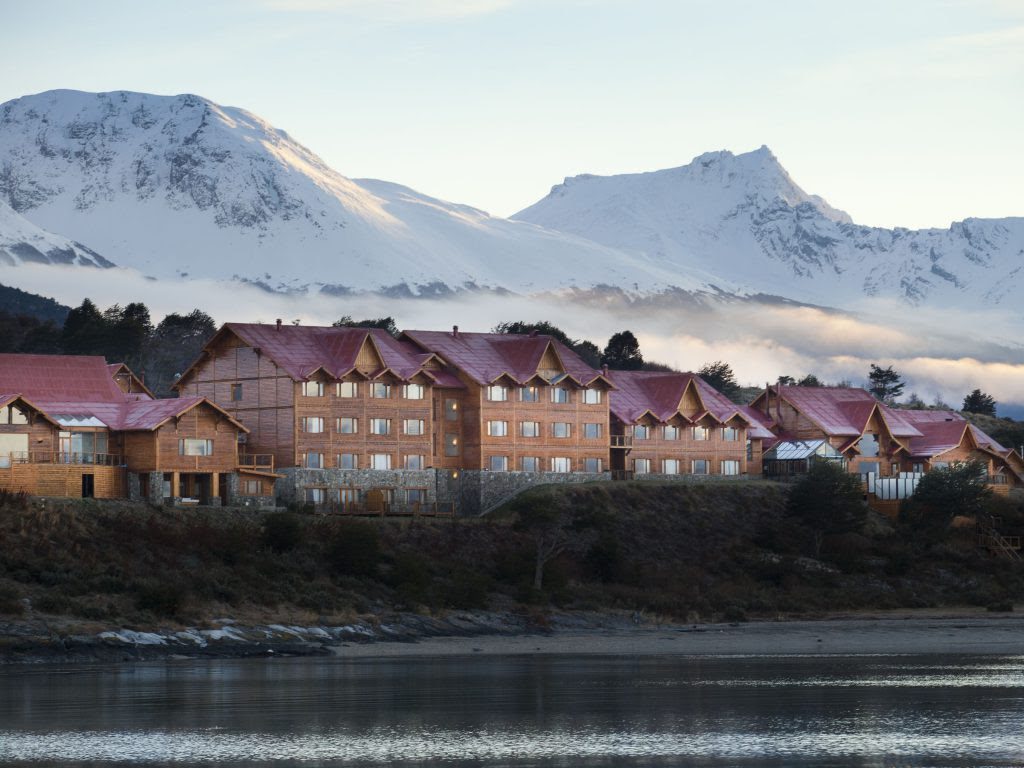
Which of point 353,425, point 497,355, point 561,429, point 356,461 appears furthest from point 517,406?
point 356,461

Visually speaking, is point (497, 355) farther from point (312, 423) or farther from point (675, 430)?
point (312, 423)

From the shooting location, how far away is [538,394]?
113875 millimetres

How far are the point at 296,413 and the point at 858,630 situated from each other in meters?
35.3

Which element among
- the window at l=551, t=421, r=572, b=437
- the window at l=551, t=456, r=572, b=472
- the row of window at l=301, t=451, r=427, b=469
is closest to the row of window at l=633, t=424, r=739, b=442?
the window at l=551, t=421, r=572, b=437

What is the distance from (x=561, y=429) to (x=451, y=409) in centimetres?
799

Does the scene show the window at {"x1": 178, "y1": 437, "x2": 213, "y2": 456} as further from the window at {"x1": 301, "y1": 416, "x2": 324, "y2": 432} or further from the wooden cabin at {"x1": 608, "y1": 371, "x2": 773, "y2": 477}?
the wooden cabin at {"x1": 608, "y1": 371, "x2": 773, "y2": 477}

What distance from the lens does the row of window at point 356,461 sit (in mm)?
103312

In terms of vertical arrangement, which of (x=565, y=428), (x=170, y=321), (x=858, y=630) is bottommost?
(x=858, y=630)

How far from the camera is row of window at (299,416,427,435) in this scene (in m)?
104

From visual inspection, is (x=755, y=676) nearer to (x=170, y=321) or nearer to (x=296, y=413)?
(x=296, y=413)

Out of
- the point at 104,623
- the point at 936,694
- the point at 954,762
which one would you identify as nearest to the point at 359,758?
the point at 954,762

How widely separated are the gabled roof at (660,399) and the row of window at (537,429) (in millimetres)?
3388

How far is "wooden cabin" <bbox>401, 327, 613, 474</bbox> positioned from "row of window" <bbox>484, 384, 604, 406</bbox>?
0.21 ft

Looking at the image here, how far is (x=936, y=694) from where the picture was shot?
2334 inches
